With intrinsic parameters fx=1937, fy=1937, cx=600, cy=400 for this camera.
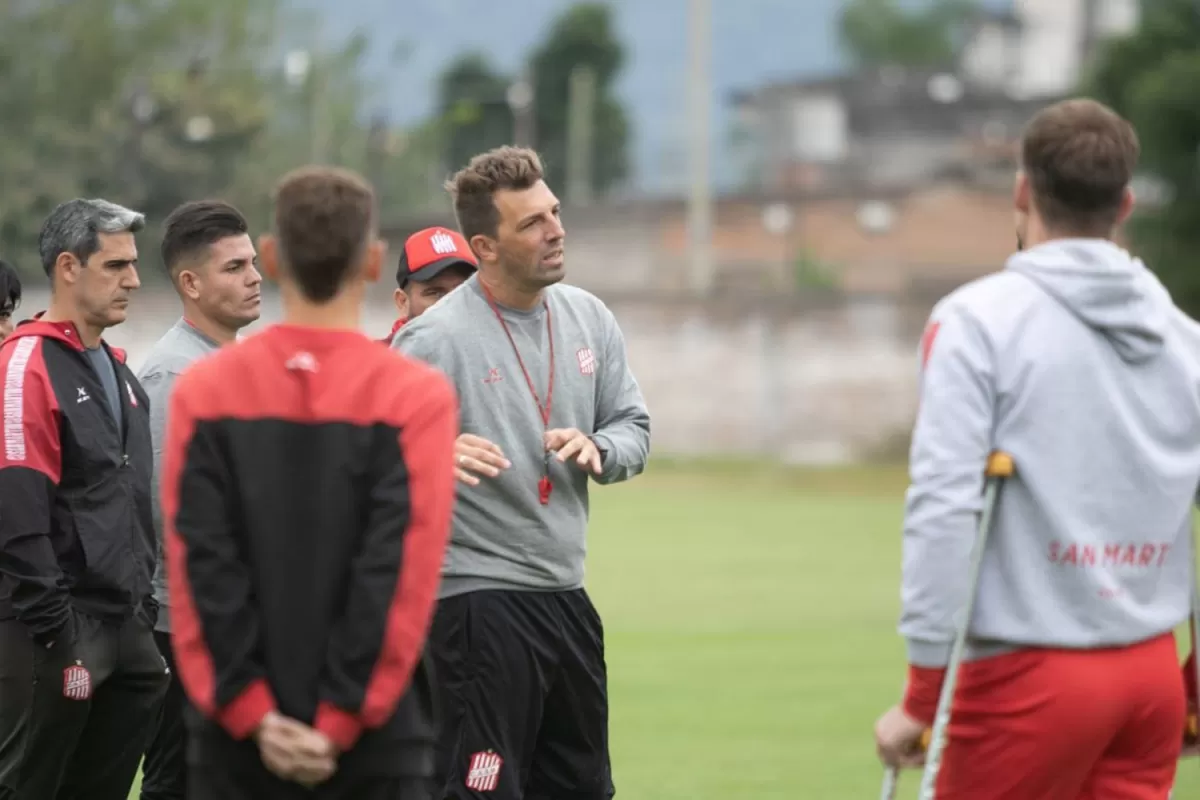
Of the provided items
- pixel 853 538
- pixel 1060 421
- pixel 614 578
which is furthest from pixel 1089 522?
pixel 853 538

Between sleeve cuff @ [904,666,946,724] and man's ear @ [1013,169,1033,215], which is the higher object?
man's ear @ [1013,169,1033,215]

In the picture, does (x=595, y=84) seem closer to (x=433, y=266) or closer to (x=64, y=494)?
(x=433, y=266)

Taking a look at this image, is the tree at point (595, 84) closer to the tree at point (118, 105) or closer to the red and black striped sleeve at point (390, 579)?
the tree at point (118, 105)

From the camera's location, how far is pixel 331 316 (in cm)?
442

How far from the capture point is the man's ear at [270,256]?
4.43 metres

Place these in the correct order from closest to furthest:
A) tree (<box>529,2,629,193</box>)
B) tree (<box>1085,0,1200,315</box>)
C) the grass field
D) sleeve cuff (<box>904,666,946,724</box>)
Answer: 1. sleeve cuff (<box>904,666,946,724</box>)
2. the grass field
3. tree (<box>1085,0,1200,315</box>)
4. tree (<box>529,2,629,193</box>)

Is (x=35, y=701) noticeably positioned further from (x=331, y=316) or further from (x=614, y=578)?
(x=614, y=578)

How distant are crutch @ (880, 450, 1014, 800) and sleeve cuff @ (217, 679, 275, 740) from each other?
4.91 feet

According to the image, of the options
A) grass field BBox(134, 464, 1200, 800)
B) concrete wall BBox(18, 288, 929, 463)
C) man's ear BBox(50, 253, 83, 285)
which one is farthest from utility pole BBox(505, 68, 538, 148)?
man's ear BBox(50, 253, 83, 285)

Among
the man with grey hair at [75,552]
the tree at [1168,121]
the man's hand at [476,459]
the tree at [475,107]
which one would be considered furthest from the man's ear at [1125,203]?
the tree at [475,107]

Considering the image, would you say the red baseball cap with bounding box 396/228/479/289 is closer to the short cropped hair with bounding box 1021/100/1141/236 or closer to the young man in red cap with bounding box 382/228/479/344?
the young man in red cap with bounding box 382/228/479/344

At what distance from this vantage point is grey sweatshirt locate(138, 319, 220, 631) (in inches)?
274

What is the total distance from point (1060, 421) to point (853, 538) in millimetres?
18749

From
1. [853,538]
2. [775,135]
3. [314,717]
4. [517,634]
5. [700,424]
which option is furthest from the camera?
[775,135]
